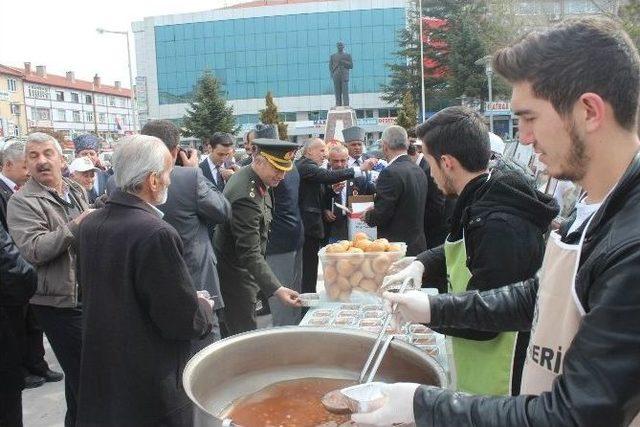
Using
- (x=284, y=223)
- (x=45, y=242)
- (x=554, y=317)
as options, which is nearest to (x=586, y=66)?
(x=554, y=317)

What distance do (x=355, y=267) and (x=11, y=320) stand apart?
1.84 meters

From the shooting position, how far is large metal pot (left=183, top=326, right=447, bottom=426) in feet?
5.39

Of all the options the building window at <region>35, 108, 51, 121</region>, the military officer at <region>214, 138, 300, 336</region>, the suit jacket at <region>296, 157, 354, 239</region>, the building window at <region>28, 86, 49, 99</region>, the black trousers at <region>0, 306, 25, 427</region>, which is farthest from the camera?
the building window at <region>35, 108, 51, 121</region>

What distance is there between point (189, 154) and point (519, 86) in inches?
137

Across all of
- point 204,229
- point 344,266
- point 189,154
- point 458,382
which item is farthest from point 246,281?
point 458,382

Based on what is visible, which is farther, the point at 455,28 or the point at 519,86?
the point at 455,28

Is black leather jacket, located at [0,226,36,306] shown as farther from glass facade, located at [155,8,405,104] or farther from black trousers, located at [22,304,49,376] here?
glass facade, located at [155,8,405,104]

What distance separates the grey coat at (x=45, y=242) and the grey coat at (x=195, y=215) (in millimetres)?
516

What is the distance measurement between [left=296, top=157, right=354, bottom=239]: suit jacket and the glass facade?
51.0m

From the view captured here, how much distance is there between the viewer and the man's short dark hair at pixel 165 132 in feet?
10.4

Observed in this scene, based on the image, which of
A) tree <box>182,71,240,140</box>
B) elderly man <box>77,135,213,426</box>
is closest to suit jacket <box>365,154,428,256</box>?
elderly man <box>77,135,213,426</box>

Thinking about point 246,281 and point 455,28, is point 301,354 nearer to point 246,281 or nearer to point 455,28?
point 246,281

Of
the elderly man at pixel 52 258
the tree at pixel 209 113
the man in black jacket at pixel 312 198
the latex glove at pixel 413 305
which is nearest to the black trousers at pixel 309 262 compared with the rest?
the man in black jacket at pixel 312 198

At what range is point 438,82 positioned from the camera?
130ft
